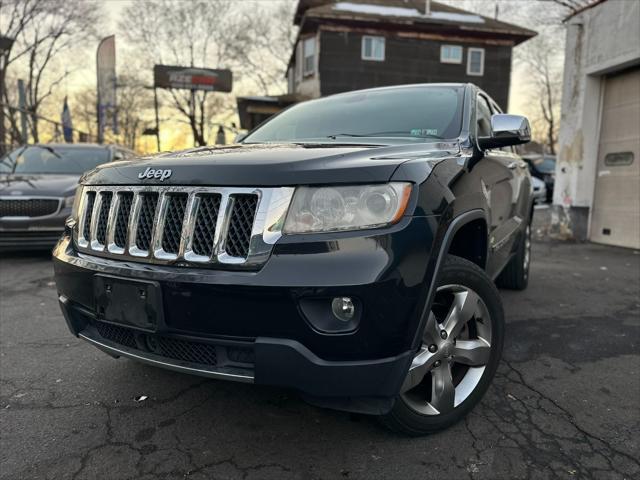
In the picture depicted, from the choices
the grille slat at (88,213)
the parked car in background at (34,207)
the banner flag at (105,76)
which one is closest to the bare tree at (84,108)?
the banner flag at (105,76)

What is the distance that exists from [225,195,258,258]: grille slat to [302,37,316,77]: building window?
2158 cm

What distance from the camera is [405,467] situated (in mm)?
1926

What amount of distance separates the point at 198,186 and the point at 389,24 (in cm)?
2211

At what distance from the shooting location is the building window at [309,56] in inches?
870

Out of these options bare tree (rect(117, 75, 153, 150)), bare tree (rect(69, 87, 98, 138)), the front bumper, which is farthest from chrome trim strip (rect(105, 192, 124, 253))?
bare tree (rect(69, 87, 98, 138))

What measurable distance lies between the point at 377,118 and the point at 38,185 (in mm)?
4749

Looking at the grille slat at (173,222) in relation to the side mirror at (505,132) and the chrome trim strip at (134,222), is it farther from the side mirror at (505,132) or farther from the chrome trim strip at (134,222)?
the side mirror at (505,132)

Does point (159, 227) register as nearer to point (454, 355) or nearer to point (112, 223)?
point (112, 223)

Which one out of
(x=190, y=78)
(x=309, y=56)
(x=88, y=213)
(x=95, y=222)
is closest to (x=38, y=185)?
(x=88, y=213)

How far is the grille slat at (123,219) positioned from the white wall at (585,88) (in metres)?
7.60

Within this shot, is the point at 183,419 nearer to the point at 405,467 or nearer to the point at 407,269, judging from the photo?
the point at 405,467

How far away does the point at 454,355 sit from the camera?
2.13 metres

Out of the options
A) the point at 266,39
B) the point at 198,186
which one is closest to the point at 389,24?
the point at 266,39

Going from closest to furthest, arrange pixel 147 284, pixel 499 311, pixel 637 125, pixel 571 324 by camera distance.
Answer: pixel 147 284 → pixel 499 311 → pixel 571 324 → pixel 637 125
